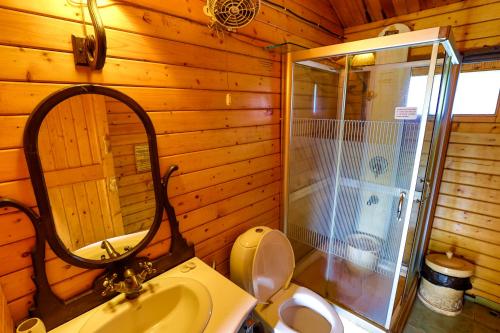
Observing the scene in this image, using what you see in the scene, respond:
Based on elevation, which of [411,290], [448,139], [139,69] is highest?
[139,69]

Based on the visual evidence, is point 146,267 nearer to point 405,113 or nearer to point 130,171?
point 130,171

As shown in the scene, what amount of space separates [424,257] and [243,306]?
1990mm

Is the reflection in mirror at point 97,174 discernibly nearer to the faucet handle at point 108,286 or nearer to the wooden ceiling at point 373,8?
the faucet handle at point 108,286

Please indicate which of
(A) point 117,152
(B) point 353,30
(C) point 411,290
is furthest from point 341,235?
(B) point 353,30

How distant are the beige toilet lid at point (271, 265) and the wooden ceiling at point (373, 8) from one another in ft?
6.94

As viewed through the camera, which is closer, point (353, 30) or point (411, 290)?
point (411, 290)

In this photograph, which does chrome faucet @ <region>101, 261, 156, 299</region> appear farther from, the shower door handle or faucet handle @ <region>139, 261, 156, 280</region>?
the shower door handle

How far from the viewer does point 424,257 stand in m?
2.10

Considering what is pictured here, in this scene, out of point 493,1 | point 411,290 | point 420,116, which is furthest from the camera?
point 411,290

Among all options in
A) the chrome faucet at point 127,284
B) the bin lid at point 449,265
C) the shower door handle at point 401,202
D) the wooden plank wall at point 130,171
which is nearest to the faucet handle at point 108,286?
the chrome faucet at point 127,284

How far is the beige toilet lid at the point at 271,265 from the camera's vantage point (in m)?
1.38

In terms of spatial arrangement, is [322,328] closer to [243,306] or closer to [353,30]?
[243,306]

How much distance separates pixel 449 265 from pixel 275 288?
1496 millimetres

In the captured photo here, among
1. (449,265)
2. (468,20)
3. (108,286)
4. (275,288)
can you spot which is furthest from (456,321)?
(108,286)
